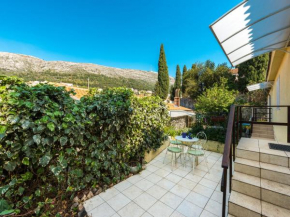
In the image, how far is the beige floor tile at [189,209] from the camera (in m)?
2.39

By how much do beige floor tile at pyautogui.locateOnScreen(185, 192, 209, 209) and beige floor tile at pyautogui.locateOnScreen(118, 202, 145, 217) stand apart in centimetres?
105

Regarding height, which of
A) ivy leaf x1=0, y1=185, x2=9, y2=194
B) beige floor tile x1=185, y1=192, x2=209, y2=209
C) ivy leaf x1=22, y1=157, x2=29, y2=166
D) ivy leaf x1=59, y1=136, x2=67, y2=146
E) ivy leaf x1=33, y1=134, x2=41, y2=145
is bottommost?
beige floor tile x1=185, y1=192, x2=209, y2=209

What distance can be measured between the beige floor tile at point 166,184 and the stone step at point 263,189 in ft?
4.82

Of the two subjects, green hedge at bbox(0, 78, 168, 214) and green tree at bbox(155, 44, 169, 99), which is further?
green tree at bbox(155, 44, 169, 99)

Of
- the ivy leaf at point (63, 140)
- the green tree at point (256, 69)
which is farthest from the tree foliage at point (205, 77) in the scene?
the ivy leaf at point (63, 140)

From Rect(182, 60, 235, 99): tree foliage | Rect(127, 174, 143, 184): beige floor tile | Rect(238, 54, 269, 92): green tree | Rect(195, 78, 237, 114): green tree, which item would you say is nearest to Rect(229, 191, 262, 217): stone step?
Rect(127, 174, 143, 184): beige floor tile

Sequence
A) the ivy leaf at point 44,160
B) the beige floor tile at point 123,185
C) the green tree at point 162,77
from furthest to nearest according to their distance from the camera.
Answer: the green tree at point 162,77 < the beige floor tile at point 123,185 < the ivy leaf at point 44,160

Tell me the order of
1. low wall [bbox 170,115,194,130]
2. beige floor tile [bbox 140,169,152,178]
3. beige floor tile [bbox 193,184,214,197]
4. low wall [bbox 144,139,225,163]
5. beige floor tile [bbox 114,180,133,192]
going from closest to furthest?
beige floor tile [bbox 193,184,214,197] < beige floor tile [bbox 114,180,133,192] < beige floor tile [bbox 140,169,152,178] < low wall [bbox 144,139,225,163] < low wall [bbox 170,115,194,130]

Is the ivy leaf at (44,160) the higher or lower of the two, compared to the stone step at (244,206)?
higher

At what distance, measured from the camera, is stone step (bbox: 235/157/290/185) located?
6.61ft

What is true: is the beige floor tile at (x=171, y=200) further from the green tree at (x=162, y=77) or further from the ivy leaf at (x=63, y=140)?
the green tree at (x=162, y=77)

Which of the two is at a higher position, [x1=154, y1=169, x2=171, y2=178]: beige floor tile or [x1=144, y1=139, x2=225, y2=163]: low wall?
[x1=144, y1=139, x2=225, y2=163]: low wall

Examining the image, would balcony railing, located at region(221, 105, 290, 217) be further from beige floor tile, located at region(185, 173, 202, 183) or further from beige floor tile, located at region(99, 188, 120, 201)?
beige floor tile, located at region(99, 188, 120, 201)

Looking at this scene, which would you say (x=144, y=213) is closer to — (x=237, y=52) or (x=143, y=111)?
(x=143, y=111)
